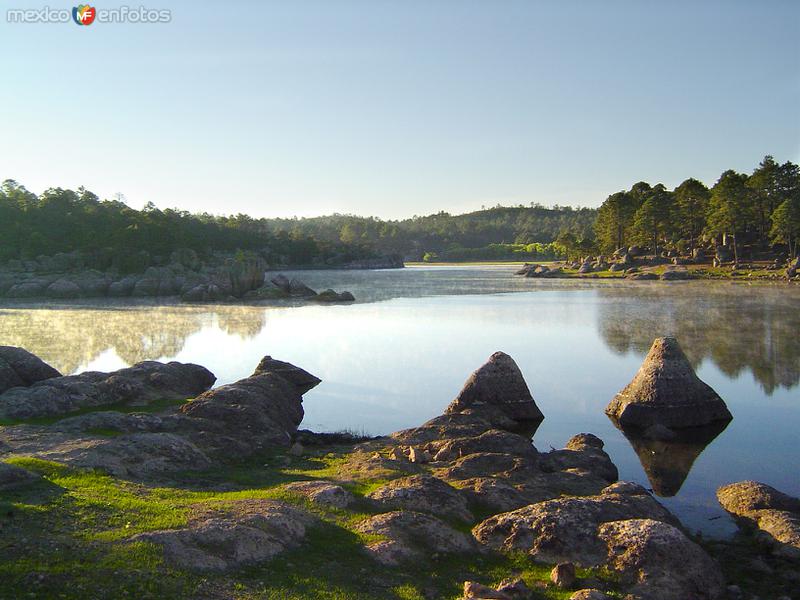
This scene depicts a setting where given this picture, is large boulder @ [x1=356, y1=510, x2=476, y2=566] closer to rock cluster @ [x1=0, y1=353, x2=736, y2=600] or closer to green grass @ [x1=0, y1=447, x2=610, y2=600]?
rock cluster @ [x1=0, y1=353, x2=736, y2=600]

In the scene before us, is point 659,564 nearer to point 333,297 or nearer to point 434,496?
point 434,496

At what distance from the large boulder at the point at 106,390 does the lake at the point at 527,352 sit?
3116 mm

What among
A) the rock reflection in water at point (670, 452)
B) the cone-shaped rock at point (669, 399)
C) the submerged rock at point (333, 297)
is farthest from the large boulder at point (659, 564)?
the submerged rock at point (333, 297)

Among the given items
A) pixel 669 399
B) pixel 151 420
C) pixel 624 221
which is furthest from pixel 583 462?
pixel 624 221

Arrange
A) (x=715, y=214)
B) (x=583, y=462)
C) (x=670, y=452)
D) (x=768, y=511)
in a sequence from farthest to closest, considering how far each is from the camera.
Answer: (x=715, y=214) < (x=670, y=452) < (x=583, y=462) < (x=768, y=511)

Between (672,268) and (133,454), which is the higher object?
(672,268)

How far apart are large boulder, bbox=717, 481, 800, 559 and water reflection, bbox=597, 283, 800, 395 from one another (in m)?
12.8

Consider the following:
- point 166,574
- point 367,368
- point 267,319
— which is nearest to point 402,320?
point 267,319

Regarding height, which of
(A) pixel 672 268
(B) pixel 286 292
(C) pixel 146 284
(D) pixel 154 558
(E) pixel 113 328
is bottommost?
(E) pixel 113 328

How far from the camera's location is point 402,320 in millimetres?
50188

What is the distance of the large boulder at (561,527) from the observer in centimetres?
1070

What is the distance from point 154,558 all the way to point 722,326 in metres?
40.8

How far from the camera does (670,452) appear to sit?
61.4 feet

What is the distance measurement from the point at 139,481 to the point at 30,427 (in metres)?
6.02
